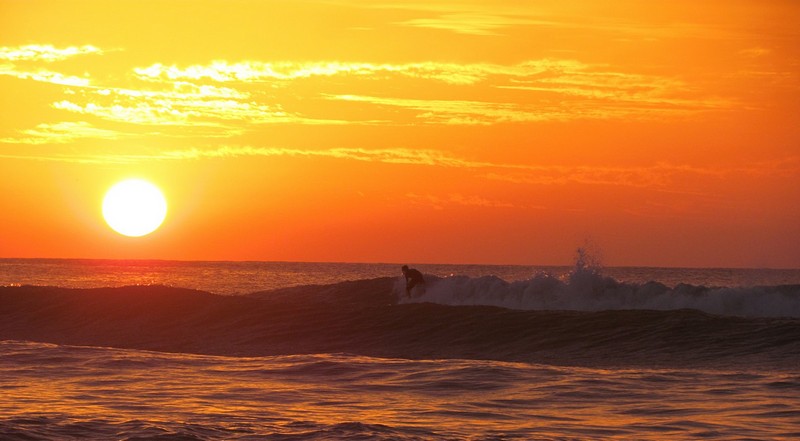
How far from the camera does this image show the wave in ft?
89.9

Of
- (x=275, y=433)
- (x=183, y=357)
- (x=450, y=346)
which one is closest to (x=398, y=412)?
(x=275, y=433)

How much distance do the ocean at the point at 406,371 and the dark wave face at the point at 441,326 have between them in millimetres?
73

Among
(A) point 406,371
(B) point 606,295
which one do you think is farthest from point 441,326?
(B) point 606,295

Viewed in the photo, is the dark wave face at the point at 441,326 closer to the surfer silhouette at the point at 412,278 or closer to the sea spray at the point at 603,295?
the sea spray at the point at 603,295

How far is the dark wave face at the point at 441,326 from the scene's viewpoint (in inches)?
732

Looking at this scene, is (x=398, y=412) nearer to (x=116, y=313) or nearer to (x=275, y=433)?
(x=275, y=433)

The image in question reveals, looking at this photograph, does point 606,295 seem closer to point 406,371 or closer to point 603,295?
point 603,295

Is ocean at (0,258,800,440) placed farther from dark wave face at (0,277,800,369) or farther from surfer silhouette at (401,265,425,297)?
surfer silhouette at (401,265,425,297)

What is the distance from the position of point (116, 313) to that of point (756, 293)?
18.4 m

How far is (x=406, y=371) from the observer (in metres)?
15.3

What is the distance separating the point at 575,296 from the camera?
3130cm

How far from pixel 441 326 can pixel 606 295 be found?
9461 millimetres

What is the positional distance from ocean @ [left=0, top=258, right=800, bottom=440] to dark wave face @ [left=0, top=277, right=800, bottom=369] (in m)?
0.07

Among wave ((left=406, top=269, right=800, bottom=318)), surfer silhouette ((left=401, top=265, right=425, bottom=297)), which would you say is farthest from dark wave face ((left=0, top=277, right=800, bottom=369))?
surfer silhouette ((left=401, top=265, right=425, bottom=297))
